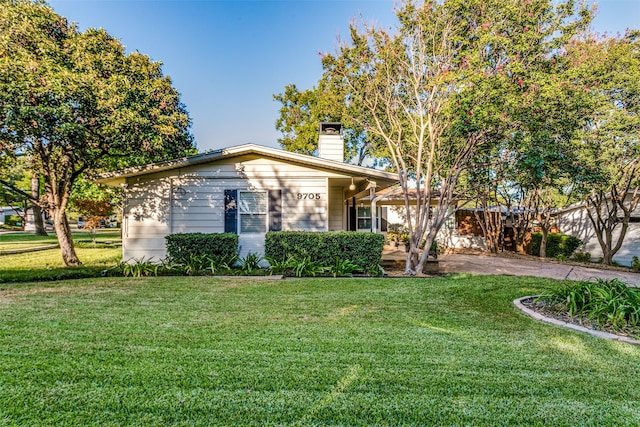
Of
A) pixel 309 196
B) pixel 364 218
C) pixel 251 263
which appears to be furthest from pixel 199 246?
pixel 364 218

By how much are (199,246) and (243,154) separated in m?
2.83

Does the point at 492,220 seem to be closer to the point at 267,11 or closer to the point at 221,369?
the point at 267,11

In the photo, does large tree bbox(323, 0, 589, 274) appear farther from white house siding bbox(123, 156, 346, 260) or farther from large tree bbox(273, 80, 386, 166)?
large tree bbox(273, 80, 386, 166)

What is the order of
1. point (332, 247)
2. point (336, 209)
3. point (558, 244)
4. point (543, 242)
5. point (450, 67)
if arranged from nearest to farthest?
1. point (450, 67)
2. point (332, 247)
3. point (336, 209)
4. point (543, 242)
5. point (558, 244)

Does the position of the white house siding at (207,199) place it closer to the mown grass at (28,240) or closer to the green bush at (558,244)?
the mown grass at (28,240)

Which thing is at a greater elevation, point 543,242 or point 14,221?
point 14,221

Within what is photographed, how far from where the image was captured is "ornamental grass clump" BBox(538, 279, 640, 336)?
13.1 feet

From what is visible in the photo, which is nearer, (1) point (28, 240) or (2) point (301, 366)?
(2) point (301, 366)

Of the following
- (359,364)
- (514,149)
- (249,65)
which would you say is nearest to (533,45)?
(514,149)

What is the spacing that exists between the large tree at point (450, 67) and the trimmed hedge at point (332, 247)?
135cm

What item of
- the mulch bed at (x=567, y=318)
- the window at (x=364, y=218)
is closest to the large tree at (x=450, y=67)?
the mulch bed at (x=567, y=318)

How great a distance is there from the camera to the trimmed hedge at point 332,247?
26.4ft

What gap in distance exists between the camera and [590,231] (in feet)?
50.0

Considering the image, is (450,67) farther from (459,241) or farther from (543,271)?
(459,241)
